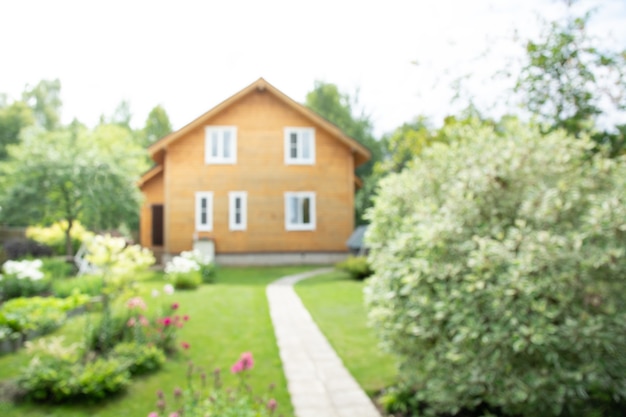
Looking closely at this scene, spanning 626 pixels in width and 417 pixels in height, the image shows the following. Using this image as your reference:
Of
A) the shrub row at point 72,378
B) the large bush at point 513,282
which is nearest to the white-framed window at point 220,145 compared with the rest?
the shrub row at point 72,378

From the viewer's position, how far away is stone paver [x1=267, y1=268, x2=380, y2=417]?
322 cm

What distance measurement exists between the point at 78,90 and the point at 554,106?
3.58 m

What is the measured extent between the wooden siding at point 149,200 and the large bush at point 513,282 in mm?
9923

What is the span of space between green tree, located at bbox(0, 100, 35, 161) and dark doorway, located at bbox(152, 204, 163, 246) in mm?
9877

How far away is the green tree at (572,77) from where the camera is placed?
3.82m

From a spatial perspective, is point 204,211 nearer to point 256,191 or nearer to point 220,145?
point 256,191

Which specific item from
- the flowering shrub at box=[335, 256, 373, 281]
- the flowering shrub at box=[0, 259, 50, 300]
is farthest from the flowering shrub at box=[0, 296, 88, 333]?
the flowering shrub at box=[335, 256, 373, 281]

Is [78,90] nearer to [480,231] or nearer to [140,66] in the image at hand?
[140,66]

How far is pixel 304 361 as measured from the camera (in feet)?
14.2

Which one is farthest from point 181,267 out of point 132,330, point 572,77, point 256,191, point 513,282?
point 513,282

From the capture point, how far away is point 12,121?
292 centimetres

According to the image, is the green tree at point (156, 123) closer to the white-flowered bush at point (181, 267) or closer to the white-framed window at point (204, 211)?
the white-flowered bush at point (181, 267)

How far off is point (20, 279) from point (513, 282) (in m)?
5.64

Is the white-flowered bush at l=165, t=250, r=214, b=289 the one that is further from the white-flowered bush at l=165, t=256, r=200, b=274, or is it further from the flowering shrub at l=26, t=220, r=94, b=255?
the flowering shrub at l=26, t=220, r=94, b=255
